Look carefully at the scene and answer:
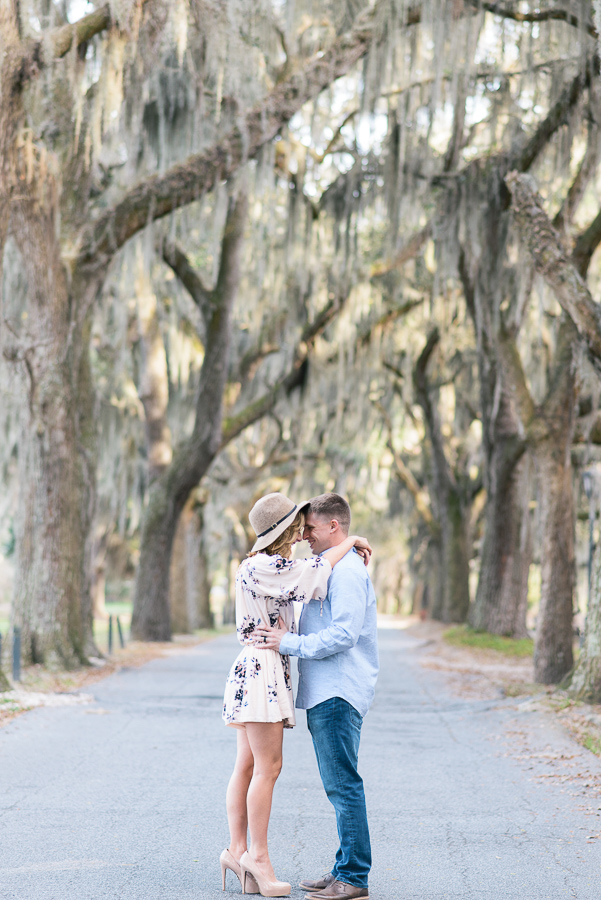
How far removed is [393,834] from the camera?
4871mm

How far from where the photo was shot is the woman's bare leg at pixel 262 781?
3.84 meters

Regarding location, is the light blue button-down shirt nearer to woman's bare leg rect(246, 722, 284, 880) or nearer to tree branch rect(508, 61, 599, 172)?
woman's bare leg rect(246, 722, 284, 880)

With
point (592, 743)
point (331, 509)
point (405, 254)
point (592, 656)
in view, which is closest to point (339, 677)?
point (331, 509)

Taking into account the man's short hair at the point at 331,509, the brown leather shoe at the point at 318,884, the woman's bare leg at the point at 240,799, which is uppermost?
the man's short hair at the point at 331,509

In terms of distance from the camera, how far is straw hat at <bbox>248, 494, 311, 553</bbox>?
392cm

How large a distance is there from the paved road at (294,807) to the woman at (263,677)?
0.22 meters

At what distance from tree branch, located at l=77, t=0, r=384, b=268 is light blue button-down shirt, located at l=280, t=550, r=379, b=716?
28.7 feet

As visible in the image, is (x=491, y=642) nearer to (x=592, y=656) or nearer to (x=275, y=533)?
(x=592, y=656)

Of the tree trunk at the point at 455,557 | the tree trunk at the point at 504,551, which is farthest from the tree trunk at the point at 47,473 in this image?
the tree trunk at the point at 455,557

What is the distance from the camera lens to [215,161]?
11.8 metres

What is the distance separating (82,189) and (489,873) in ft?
33.8

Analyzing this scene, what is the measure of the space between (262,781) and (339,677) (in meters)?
0.53

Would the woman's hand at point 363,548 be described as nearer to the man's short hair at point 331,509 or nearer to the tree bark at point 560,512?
the man's short hair at point 331,509

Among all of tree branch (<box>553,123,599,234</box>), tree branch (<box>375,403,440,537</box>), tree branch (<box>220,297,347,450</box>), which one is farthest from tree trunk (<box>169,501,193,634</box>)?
tree branch (<box>553,123,599,234</box>)
